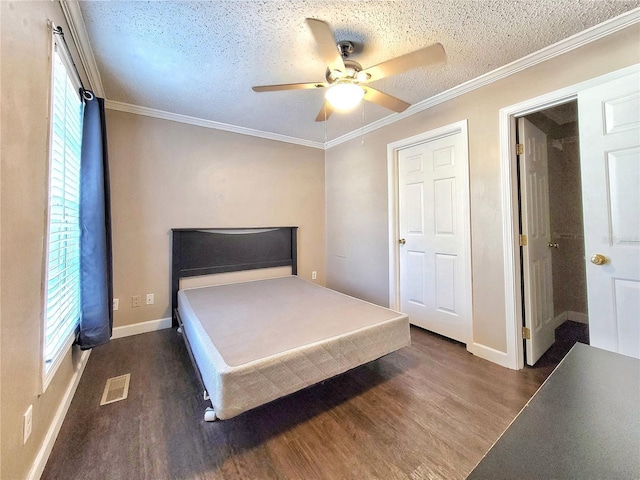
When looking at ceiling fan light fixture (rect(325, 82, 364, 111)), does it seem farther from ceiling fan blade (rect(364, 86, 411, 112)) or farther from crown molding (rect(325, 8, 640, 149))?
crown molding (rect(325, 8, 640, 149))

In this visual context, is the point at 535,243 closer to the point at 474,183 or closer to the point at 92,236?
the point at 474,183

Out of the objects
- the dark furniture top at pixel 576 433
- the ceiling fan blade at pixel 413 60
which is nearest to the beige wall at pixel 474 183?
the ceiling fan blade at pixel 413 60

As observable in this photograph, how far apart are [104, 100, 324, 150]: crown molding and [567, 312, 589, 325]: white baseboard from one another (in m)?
3.99

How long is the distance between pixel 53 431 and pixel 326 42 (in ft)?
8.35

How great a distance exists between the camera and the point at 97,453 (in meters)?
1.38

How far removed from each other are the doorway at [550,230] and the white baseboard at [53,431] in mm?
3141

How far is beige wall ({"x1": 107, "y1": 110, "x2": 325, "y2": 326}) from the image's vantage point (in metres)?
2.83

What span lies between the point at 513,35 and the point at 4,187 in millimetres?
2849

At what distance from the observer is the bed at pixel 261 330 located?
4.64 ft

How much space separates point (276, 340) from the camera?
170 centimetres

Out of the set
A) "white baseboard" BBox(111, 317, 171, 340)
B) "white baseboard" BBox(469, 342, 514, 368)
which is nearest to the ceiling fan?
"white baseboard" BBox(469, 342, 514, 368)

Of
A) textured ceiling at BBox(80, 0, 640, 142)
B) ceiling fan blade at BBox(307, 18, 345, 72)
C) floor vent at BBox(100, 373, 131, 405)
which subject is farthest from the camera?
floor vent at BBox(100, 373, 131, 405)

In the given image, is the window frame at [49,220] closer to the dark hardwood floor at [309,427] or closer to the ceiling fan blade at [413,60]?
the dark hardwood floor at [309,427]

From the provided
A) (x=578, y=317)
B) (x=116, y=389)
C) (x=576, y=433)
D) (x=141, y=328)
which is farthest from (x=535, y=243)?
(x=141, y=328)
